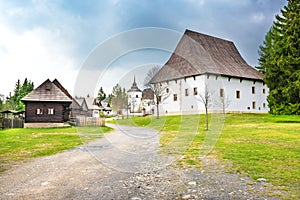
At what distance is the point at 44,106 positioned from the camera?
28828mm

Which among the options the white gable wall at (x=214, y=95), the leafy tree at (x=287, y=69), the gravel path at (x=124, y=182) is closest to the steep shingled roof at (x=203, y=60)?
the white gable wall at (x=214, y=95)

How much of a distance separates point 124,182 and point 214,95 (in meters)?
32.2

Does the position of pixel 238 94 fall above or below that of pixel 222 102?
above

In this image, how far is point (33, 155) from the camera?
9203mm

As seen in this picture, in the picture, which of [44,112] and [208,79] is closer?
[44,112]

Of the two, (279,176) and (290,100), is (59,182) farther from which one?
(290,100)

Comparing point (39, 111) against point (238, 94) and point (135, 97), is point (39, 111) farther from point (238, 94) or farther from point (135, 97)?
point (135, 97)

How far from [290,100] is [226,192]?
21.3 metres

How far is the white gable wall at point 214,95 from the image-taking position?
3559 cm

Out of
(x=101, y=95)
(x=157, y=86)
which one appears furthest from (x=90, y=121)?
(x=101, y=95)

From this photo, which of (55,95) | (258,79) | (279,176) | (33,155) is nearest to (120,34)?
(33,155)

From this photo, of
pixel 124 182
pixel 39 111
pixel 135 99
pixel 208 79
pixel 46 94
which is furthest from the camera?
pixel 135 99

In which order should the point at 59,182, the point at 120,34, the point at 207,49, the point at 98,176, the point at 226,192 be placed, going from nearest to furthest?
1. the point at 226,192
2. the point at 59,182
3. the point at 98,176
4. the point at 120,34
5. the point at 207,49

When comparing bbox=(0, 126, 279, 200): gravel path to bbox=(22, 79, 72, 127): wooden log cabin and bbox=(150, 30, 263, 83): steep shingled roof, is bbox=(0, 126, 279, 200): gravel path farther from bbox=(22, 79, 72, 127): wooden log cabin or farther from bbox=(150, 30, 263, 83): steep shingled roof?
bbox=(150, 30, 263, 83): steep shingled roof
